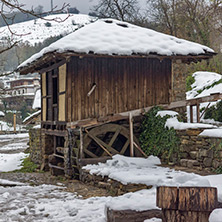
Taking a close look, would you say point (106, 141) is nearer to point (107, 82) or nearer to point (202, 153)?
point (107, 82)

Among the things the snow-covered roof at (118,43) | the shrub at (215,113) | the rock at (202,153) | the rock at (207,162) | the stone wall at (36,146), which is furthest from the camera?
the stone wall at (36,146)

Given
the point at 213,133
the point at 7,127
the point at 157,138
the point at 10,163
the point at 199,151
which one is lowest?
the point at 10,163

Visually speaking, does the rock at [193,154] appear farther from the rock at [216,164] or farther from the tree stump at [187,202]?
the tree stump at [187,202]

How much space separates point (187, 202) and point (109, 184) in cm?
511

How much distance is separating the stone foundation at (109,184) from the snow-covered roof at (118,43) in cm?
376

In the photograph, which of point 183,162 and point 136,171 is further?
point 183,162

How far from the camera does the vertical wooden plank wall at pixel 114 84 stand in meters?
10.7

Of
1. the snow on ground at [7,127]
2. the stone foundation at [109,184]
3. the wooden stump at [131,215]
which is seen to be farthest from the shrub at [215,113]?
the snow on ground at [7,127]

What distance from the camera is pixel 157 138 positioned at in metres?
10.2

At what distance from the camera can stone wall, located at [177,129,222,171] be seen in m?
7.84

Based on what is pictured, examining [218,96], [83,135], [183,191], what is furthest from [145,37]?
[183,191]

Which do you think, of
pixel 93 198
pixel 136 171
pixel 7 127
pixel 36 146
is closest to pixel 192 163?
pixel 136 171

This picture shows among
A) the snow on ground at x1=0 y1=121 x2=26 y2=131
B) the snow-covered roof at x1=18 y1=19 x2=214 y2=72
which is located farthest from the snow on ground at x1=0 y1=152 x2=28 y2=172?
the snow on ground at x1=0 y1=121 x2=26 y2=131

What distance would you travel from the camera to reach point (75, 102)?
10680 mm
